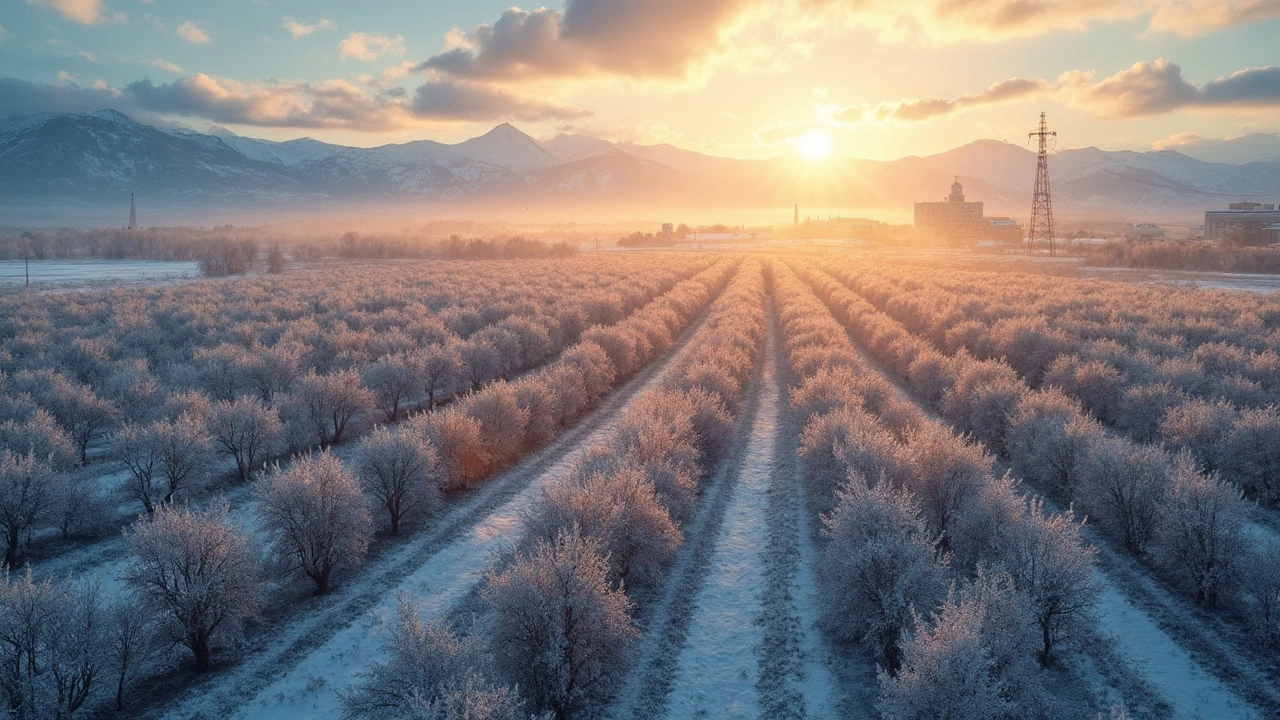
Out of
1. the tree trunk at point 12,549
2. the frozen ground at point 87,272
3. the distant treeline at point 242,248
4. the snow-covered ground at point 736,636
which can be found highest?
the distant treeline at point 242,248

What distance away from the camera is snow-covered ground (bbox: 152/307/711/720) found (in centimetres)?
873

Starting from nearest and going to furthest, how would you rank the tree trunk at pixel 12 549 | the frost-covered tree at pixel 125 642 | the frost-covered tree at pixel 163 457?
the frost-covered tree at pixel 125 642
the tree trunk at pixel 12 549
the frost-covered tree at pixel 163 457

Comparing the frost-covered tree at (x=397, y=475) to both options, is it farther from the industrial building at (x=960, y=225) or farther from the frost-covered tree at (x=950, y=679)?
the industrial building at (x=960, y=225)

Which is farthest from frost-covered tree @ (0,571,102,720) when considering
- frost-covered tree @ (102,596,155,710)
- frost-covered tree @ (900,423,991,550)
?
frost-covered tree @ (900,423,991,550)

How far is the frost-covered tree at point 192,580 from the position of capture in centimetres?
939

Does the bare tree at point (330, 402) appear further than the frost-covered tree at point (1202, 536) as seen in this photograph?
Yes

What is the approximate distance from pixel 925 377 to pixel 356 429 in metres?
20.3

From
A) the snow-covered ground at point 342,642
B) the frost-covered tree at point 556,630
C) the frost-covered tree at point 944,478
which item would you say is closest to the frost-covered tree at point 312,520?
the snow-covered ground at point 342,642

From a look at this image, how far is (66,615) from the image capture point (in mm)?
8109

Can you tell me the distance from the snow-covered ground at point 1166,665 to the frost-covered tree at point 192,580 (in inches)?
512

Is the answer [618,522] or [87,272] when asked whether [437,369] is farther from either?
[87,272]

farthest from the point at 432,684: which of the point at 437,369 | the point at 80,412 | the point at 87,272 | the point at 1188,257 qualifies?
the point at 87,272

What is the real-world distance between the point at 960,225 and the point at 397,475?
14228cm

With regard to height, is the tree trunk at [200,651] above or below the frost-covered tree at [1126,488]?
below
